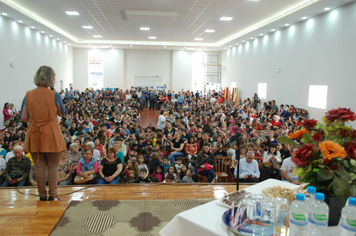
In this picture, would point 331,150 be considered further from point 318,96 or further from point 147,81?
point 147,81

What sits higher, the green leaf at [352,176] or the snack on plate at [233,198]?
Answer: the green leaf at [352,176]

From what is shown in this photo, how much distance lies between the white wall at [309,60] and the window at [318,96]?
0.49 feet

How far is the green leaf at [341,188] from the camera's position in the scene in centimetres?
134

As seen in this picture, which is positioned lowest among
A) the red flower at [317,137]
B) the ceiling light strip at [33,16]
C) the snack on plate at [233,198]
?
the snack on plate at [233,198]

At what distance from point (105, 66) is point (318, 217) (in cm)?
2123

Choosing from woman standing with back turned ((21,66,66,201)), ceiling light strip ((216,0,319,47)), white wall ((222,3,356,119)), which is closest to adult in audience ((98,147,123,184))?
woman standing with back turned ((21,66,66,201))

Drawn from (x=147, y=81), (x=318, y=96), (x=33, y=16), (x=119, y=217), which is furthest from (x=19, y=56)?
(x=318, y=96)

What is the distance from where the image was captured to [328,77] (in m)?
8.89

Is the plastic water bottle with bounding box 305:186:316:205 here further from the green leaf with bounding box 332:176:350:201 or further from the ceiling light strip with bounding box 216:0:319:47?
the ceiling light strip with bounding box 216:0:319:47

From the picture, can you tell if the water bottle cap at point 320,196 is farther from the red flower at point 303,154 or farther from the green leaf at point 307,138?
the green leaf at point 307,138

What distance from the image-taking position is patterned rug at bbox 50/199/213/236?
90.0 inches

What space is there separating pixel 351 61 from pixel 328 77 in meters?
1.06

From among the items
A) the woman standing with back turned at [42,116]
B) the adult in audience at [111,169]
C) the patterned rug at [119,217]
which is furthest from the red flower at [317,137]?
the adult in audience at [111,169]

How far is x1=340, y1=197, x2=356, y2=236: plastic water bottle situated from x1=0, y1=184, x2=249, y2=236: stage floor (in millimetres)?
1928
